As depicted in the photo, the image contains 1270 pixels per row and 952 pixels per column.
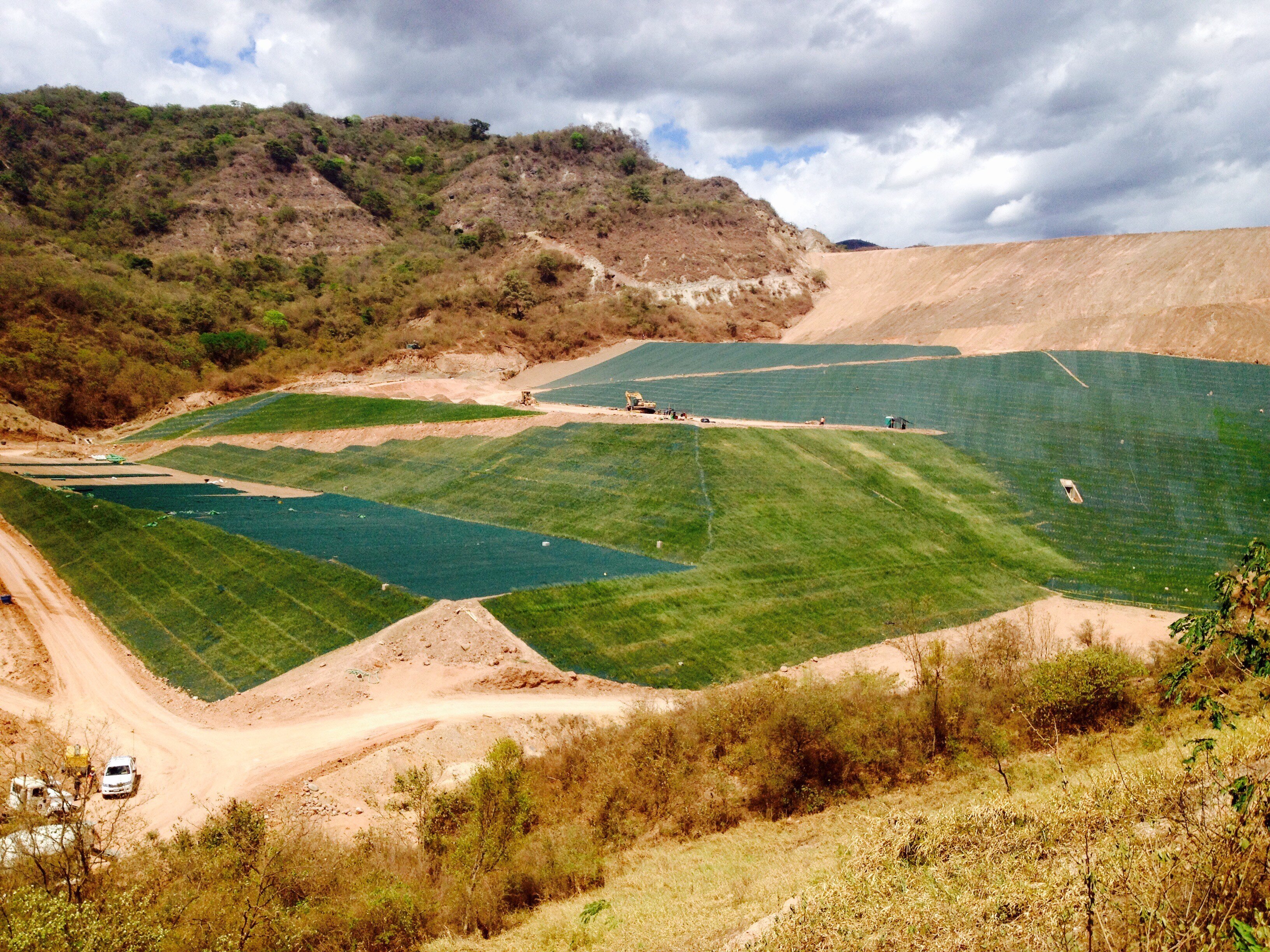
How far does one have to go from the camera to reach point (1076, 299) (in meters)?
74.8

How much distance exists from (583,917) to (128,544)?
39207mm

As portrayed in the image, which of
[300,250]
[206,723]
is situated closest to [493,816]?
[206,723]

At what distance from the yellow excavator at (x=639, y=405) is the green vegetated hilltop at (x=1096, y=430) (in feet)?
16.9

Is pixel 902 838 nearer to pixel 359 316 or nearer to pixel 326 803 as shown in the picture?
pixel 326 803

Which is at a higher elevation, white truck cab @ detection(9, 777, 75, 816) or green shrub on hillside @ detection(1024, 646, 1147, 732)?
white truck cab @ detection(9, 777, 75, 816)

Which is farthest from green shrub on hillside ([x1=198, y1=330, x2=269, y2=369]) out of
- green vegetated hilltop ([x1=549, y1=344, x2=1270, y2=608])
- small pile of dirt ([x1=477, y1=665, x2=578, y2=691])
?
small pile of dirt ([x1=477, y1=665, x2=578, y2=691])

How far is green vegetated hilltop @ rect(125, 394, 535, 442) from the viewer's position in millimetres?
63344

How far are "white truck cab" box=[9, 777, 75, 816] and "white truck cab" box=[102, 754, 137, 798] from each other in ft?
3.21

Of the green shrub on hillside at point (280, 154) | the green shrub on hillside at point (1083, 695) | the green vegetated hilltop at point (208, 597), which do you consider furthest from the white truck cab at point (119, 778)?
the green shrub on hillside at point (280, 154)

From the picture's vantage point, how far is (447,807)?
57.4 feet

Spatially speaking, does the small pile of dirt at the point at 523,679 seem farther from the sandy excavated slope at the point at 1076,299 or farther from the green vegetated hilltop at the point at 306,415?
the sandy excavated slope at the point at 1076,299

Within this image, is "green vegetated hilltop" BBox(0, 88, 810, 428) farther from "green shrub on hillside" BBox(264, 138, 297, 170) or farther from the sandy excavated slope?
the sandy excavated slope

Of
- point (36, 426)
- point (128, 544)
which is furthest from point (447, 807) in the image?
point (36, 426)

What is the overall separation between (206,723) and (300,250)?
114894 millimetres
